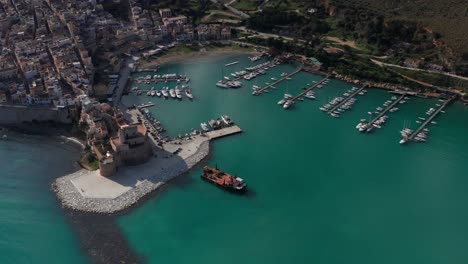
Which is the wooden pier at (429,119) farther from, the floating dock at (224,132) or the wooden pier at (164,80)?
the wooden pier at (164,80)

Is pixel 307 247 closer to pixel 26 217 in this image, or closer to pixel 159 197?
pixel 159 197

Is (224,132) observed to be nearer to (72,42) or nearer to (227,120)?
(227,120)

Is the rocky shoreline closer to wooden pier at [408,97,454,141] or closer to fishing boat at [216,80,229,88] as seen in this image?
fishing boat at [216,80,229,88]

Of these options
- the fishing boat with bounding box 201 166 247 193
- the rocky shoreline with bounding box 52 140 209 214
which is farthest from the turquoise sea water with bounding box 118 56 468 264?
the rocky shoreline with bounding box 52 140 209 214

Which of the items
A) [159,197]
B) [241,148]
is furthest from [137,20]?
[159,197]

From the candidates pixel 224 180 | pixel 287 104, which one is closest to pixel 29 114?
pixel 224 180

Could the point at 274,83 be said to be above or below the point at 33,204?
above
